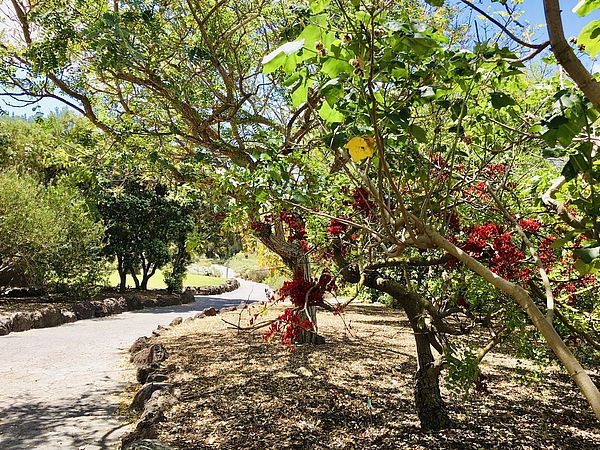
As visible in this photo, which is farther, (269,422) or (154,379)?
(154,379)

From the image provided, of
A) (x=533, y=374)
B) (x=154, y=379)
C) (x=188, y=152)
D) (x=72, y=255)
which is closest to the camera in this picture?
(x=533, y=374)

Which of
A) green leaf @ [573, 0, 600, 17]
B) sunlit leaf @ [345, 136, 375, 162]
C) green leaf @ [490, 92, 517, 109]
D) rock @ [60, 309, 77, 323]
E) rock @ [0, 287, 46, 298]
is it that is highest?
green leaf @ [573, 0, 600, 17]

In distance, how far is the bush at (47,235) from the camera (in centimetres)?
1134

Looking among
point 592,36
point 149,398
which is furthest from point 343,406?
→ point 592,36

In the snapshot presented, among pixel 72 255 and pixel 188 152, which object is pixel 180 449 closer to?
pixel 188 152

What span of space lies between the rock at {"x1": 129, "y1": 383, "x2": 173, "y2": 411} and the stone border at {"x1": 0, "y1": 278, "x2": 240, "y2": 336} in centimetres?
621

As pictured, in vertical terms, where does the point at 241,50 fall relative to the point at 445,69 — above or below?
→ above

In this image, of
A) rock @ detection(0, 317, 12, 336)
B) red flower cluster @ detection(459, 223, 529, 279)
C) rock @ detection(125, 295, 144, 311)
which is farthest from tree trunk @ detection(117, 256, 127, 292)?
red flower cluster @ detection(459, 223, 529, 279)

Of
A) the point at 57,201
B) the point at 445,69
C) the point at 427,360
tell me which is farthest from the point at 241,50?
the point at 57,201

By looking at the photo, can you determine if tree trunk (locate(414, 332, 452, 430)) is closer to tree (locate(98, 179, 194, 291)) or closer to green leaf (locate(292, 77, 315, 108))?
green leaf (locate(292, 77, 315, 108))

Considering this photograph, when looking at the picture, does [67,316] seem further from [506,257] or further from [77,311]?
[506,257]

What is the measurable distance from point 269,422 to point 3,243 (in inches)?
422

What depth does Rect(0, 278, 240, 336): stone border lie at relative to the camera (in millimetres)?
9680

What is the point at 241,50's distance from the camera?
670 cm
